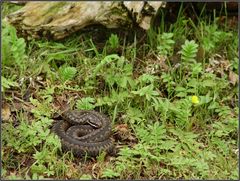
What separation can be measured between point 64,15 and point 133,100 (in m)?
1.36

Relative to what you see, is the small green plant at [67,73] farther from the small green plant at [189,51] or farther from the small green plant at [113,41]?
the small green plant at [189,51]

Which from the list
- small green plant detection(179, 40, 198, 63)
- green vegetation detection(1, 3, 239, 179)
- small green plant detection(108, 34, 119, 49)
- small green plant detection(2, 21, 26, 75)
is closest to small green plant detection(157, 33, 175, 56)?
green vegetation detection(1, 3, 239, 179)

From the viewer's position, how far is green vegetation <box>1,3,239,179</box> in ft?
18.4

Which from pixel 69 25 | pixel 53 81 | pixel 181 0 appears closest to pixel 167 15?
pixel 181 0

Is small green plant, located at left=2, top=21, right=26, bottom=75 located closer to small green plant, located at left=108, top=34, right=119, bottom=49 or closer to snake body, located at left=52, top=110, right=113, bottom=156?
snake body, located at left=52, top=110, right=113, bottom=156

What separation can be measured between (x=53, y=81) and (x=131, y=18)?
125 centimetres

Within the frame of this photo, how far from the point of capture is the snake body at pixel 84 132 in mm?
5715

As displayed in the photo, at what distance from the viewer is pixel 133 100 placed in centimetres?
640

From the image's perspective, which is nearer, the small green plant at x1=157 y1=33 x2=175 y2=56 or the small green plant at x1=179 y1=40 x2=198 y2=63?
the small green plant at x1=179 y1=40 x2=198 y2=63

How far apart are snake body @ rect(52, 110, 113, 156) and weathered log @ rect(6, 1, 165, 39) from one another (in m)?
1.22

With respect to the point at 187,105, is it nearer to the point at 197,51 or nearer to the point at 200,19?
the point at 197,51

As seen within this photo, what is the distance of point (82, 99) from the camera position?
632 cm

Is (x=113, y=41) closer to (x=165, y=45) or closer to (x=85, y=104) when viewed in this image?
(x=165, y=45)

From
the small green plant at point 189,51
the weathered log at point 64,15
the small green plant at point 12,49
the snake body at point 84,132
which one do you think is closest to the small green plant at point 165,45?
the small green plant at point 189,51
